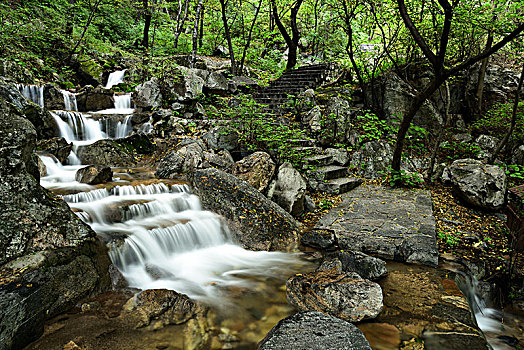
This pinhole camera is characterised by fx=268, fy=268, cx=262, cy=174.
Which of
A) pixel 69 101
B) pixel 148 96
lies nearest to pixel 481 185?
pixel 148 96

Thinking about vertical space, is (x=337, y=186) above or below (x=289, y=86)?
below

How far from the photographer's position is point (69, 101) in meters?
10.1

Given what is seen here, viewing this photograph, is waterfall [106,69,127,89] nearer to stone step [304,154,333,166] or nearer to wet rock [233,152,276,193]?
wet rock [233,152,276,193]

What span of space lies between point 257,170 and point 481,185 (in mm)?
5508

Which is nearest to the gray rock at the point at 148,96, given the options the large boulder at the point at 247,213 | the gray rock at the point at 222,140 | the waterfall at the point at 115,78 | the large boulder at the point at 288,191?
the waterfall at the point at 115,78

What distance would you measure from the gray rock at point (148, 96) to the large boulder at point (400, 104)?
29.0 ft

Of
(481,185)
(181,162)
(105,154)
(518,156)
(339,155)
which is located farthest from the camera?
(339,155)

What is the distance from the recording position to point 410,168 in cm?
901

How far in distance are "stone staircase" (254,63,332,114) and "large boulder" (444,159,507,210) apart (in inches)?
238

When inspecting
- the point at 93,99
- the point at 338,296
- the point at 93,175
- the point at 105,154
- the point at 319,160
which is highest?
the point at 93,99

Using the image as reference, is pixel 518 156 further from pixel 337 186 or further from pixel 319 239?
pixel 319 239

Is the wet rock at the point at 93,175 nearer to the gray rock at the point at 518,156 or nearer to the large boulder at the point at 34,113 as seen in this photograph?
the large boulder at the point at 34,113

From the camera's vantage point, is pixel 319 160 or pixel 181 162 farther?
pixel 319 160

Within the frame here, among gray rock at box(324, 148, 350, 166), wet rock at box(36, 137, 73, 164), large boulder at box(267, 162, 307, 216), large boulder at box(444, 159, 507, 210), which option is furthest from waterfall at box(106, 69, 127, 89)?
large boulder at box(444, 159, 507, 210)
